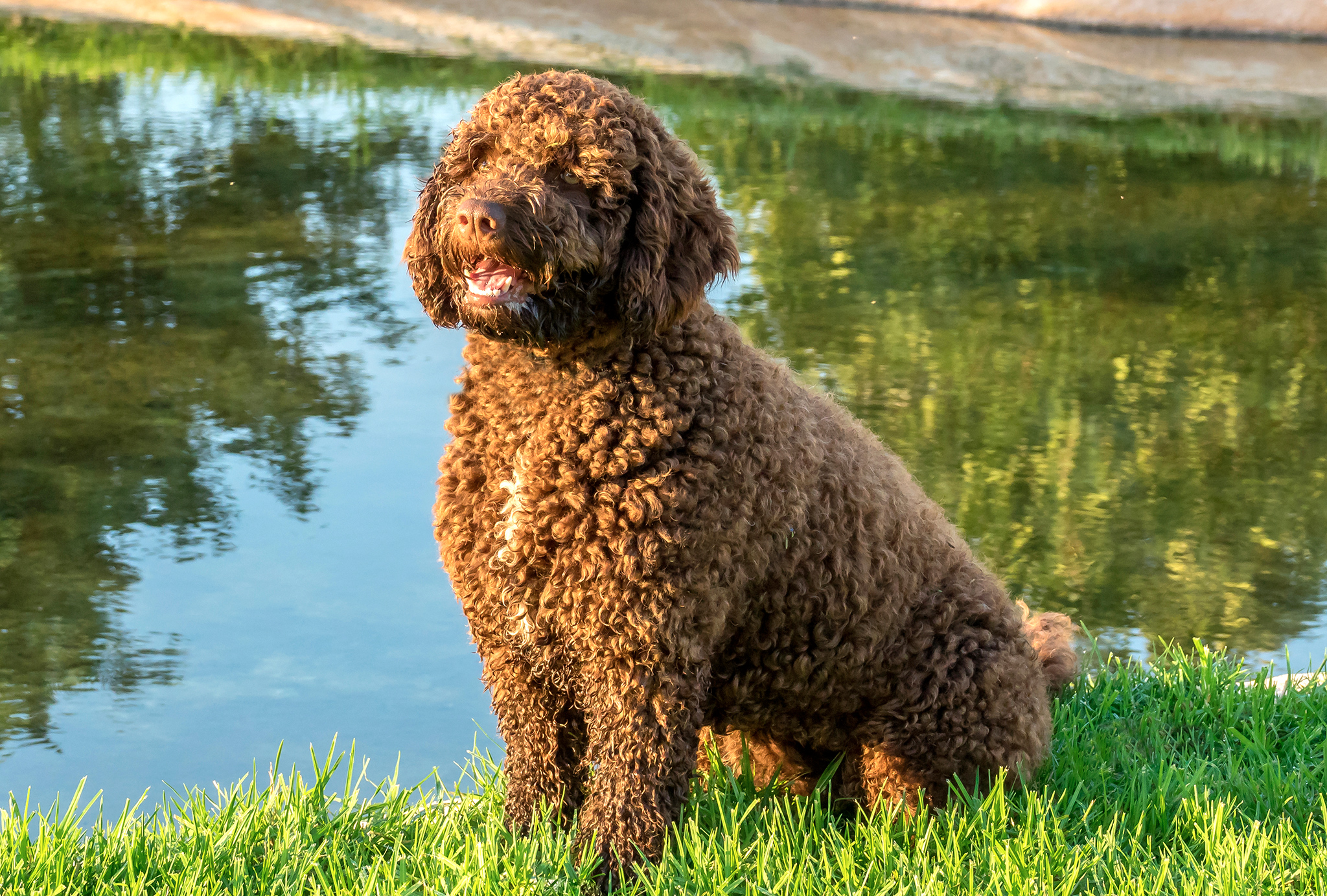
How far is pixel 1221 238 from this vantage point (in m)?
9.29

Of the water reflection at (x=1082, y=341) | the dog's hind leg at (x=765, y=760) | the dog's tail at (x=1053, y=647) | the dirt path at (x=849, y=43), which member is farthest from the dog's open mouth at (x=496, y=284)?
the dirt path at (x=849, y=43)

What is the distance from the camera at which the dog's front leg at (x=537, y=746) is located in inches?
127

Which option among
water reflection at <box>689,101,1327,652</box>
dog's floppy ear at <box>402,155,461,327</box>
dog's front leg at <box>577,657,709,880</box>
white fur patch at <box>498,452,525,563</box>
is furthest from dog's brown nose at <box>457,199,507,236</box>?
water reflection at <box>689,101,1327,652</box>

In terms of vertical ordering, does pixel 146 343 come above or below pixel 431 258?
below

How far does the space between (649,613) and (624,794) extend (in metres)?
0.41

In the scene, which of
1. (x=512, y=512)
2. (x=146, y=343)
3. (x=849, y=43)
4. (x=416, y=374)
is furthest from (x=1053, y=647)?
Answer: (x=849, y=43)

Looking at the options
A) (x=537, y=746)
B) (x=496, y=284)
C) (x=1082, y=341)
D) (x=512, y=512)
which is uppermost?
(x=496, y=284)

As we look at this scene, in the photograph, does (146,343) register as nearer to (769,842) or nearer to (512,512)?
(512,512)

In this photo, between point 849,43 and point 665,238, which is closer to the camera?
point 665,238

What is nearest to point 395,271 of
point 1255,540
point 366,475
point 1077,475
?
point 366,475

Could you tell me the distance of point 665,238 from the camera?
2.86m

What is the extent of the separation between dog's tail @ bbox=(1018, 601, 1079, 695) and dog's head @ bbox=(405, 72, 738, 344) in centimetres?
154

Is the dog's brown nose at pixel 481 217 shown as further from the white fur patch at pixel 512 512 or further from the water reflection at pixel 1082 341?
the water reflection at pixel 1082 341

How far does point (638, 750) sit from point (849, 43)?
13.2 meters
